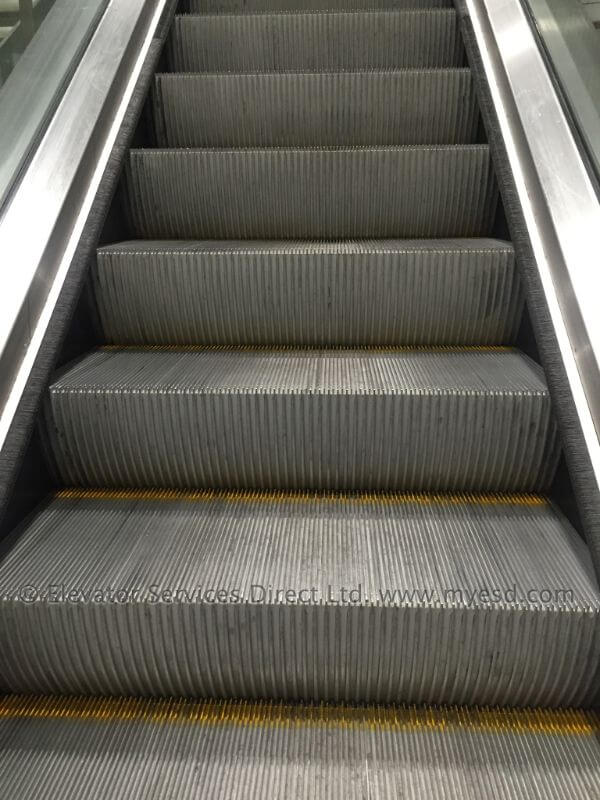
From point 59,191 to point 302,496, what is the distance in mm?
856

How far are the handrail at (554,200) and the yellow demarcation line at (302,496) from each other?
231 mm

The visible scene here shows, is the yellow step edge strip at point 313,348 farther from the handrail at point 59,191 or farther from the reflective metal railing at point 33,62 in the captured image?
the reflective metal railing at point 33,62

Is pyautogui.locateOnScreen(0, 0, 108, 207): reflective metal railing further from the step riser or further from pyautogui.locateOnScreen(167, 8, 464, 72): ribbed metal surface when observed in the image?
the step riser

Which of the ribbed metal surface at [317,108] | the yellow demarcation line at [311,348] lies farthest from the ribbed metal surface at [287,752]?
the ribbed metal surface at [317,108]

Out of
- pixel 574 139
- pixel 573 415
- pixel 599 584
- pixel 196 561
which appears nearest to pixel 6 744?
pixel 196 561

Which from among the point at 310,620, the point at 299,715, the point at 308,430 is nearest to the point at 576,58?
the point at 308,430

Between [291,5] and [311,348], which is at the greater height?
[291,5]

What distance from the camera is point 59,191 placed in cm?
136

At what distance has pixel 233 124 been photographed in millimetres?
1829

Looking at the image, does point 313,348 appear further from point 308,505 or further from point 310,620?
point 310,620

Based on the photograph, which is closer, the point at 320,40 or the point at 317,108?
the point at 317,108

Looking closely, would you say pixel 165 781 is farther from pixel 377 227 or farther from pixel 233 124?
pixel 233 124

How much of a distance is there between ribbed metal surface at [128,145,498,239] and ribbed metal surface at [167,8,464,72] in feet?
2.05

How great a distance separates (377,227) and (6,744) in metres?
1.36
